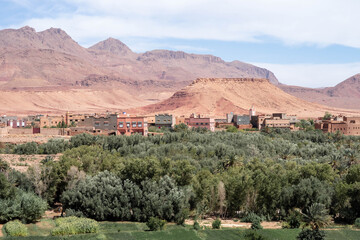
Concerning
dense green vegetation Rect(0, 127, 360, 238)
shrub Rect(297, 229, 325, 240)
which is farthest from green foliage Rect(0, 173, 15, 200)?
shrub Rect(297, 229, 325, 240)

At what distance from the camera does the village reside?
198ft

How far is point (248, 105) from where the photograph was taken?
11788 cm

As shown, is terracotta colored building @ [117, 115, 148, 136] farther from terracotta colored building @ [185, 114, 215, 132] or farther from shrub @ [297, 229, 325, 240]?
shrub @ [297, 229, 325, 240]

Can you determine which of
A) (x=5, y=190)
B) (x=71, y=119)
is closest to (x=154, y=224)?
(x=5, y=190)

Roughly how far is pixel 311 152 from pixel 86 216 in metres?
27.8

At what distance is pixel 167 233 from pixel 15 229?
22.6 ft

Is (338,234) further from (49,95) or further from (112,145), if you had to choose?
(49,95)

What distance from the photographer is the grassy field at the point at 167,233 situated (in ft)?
66.6

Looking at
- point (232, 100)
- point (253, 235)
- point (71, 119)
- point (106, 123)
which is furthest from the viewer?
point (232, 100)

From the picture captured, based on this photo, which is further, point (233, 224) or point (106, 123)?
point (106, 123)

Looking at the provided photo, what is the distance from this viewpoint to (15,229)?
20.3m

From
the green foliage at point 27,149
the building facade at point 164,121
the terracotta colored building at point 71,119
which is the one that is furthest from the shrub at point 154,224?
the terracotta colored building at point 71,119

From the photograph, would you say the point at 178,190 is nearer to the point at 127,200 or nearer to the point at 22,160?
the point at 127,200

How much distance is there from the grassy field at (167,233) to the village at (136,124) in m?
35.9
